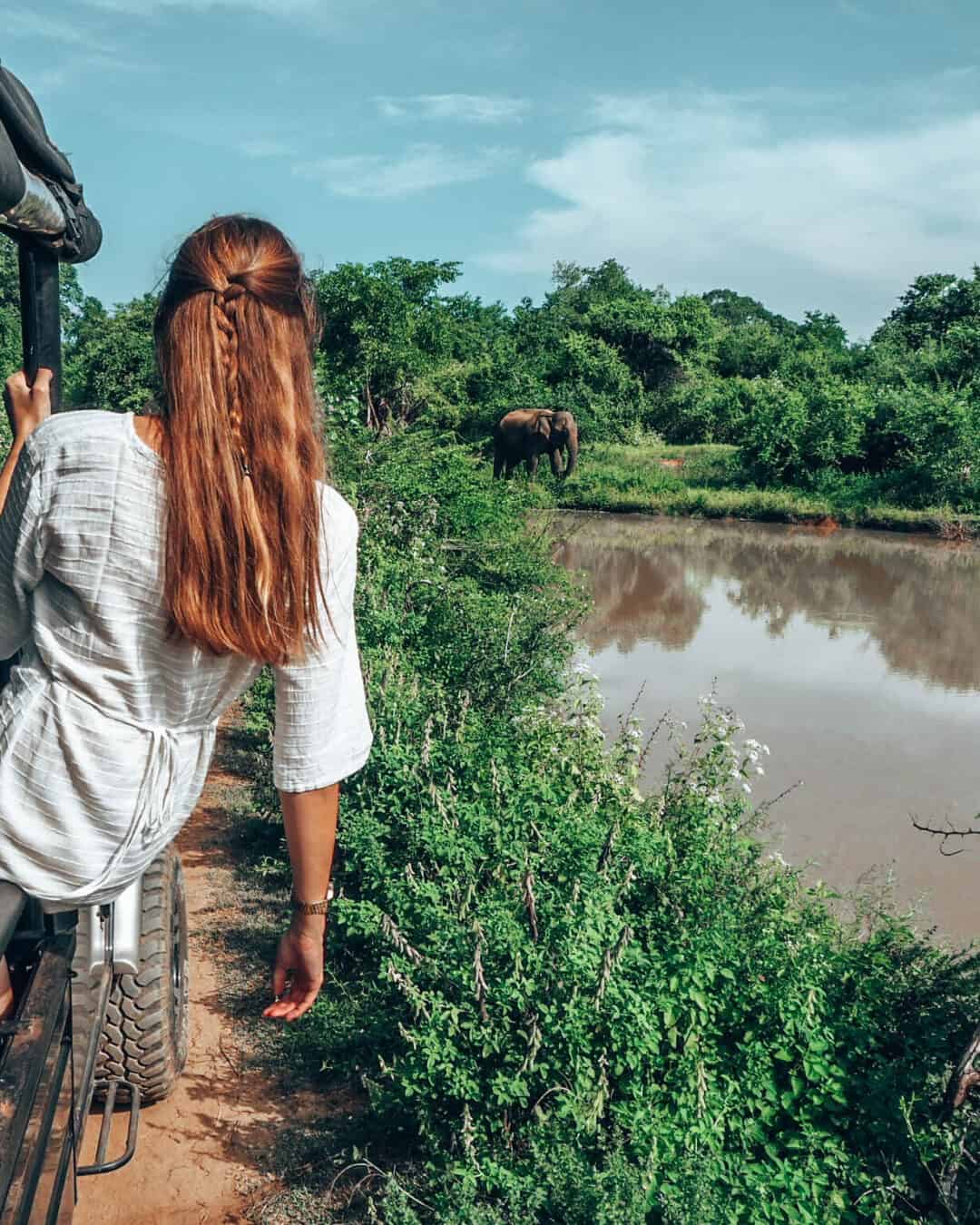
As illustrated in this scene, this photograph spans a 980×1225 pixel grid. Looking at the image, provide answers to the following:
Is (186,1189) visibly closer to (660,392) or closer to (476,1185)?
(476,1185)

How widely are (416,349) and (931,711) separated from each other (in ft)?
53.2

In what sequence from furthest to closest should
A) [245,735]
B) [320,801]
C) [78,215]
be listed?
[245,735], [78,215], [320,801]

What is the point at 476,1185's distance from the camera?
299 centimetres

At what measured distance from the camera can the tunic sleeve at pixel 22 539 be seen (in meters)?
1.65

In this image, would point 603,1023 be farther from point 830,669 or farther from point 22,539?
point 830,669

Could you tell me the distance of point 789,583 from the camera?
1811 centimetres

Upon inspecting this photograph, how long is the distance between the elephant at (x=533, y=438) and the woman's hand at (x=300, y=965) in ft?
70.7

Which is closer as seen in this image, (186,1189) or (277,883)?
(186,1189)

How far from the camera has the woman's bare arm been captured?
1.86 m

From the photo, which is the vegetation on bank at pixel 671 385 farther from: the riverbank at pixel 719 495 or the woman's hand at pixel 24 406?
the woman's hand at pixel 24 406

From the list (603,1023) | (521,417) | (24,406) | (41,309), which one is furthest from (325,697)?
(521,417)

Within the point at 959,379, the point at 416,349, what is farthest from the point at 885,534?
the point at 416,349

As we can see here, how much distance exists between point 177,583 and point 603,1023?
214 cm

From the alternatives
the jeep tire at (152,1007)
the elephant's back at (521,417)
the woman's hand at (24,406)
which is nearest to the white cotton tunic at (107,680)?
the woman's hand at (24,406)
